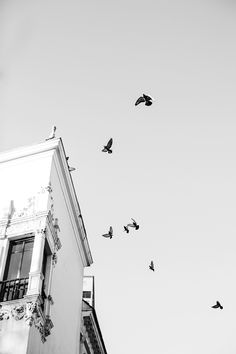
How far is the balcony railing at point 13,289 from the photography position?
15.4m

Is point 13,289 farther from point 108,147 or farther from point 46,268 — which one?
point 108,147

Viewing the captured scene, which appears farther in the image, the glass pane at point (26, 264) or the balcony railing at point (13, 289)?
the glass pane at point (26, 264)

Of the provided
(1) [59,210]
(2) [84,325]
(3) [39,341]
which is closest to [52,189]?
(1) [59,210]

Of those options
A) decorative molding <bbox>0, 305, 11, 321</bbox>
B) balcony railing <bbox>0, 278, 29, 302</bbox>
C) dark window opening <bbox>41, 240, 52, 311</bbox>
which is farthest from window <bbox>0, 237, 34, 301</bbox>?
dark window opening <bbox>41, 240, 52, 311</bbox>

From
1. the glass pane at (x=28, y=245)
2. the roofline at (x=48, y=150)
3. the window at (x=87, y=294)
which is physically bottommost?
the glass pane at (x=28, y=245)

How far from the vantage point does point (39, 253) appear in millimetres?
16062

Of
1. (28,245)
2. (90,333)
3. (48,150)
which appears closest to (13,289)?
(28,245)

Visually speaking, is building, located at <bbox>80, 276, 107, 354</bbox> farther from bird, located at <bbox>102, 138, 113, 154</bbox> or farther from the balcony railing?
bird, located at <bbox>102, 138, 113, 154</bbox>

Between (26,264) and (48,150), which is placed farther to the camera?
(48,150)

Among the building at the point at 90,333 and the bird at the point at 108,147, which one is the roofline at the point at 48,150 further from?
the building at the point at 90,333

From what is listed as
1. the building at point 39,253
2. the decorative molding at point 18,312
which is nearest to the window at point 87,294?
the building at point 39,253

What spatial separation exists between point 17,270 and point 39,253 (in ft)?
3.27

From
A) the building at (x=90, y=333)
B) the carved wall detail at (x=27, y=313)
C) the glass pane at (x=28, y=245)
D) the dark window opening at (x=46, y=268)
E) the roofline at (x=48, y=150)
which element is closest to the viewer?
the carved wall detail at (x=27, y=313)

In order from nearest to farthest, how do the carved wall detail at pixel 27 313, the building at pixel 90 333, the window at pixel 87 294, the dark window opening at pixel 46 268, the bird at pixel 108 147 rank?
the carved wall detail at pixel 27 313 → the dark window opening at pixel 46 268 → the bird at pixel 108 147 → the building at pixel 90 333 → the window at pixel 87 294
